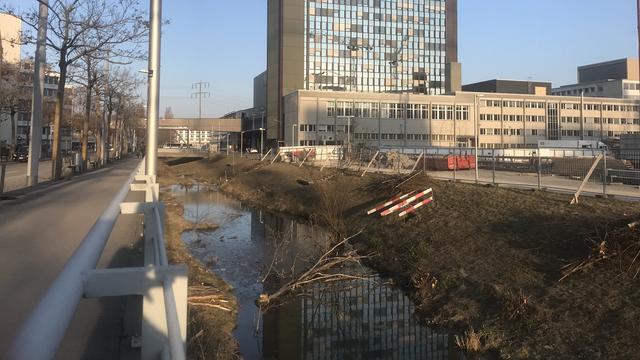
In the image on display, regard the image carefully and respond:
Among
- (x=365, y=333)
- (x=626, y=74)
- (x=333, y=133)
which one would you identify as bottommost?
(x=365, y=333)

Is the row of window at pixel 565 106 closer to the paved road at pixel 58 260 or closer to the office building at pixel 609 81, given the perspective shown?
the office building at pixel 609 81

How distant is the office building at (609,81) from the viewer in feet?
453

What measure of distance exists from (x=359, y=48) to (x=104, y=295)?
126262mm

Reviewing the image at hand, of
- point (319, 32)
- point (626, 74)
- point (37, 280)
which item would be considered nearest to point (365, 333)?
point (37, 280)

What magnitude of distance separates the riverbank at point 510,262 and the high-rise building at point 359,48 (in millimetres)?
98437

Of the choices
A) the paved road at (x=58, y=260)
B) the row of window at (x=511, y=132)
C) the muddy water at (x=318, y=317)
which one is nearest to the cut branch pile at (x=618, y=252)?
the muddy water at (x=318, y=317)

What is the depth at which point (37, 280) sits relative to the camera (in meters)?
7.20

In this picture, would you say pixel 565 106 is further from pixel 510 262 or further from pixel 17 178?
pixel 510 262

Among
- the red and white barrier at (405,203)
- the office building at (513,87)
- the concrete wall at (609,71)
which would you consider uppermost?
the concrete wall at (609,71)

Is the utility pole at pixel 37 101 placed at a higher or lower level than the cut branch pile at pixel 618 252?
higher

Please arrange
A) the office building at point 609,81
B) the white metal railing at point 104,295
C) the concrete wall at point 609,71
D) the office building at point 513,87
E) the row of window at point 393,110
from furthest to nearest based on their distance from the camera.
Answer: the concrete wall at point 609,71 < the office building at point 609,81 < the office building at point 513,87 < the row of window at point 393,110 < the white metal railing at point 104,295

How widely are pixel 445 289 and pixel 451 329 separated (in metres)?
1.67

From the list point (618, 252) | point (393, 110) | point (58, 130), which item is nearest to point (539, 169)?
point (618, 252)

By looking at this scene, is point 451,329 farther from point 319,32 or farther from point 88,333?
point 319,32
